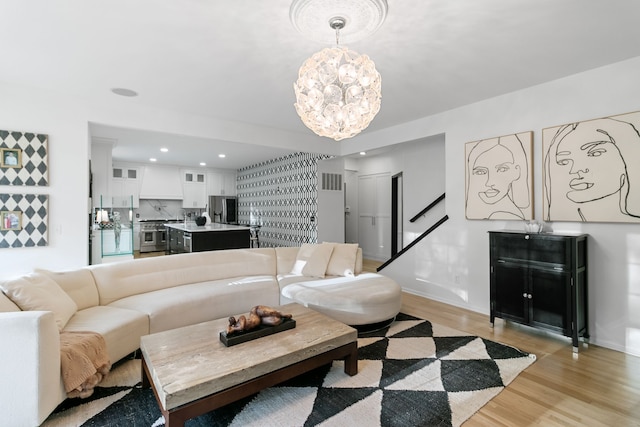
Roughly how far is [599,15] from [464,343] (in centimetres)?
283

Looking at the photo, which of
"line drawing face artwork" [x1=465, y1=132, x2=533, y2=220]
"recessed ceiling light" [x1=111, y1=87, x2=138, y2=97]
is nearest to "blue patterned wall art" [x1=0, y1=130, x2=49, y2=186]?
"recessed ceiling light" [x1=111, y1=87, x2=138, y2=97]

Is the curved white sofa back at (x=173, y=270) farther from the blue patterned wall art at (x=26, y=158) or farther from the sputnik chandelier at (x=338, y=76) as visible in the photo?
the sputnik chandelier at (x=338, y=76)

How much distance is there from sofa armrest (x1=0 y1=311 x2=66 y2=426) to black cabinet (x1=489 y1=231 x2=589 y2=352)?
3887 millimetres

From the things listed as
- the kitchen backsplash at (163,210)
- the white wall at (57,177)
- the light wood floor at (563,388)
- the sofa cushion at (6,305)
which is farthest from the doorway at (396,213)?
the sofa cushion at (6,305)

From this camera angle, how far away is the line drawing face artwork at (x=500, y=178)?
351 cm

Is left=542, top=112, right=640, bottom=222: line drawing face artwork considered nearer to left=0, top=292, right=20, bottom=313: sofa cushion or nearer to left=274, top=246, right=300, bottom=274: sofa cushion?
left=274, top=246, right=300, bottom=274: sofa cushion

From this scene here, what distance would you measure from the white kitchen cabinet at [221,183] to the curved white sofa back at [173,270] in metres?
5.82

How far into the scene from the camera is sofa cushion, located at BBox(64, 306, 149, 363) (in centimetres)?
230

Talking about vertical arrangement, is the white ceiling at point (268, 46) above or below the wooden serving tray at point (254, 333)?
above

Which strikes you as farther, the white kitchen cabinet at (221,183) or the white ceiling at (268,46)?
the white kitchen cabinet at (221,183)

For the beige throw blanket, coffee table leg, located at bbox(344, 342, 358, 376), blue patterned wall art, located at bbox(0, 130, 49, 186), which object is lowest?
coffee table leg, located at bbox(344, 342, 358, 376)

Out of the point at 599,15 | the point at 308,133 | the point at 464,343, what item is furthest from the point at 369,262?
the point at 599,15

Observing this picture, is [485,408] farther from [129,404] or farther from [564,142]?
[564,142]

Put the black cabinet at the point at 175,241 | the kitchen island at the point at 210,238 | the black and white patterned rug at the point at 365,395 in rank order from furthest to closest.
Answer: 1. the black cabinet at the point at 175,241
2. the kitchen island at the point at 210,238
3. the black and white patterned rug at the point at 365,395
